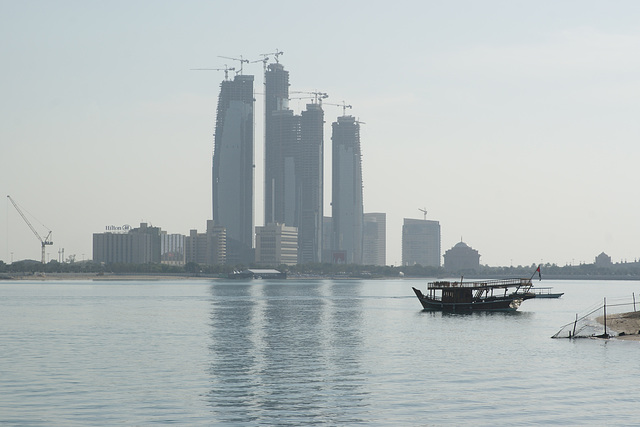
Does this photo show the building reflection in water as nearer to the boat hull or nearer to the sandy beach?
the sandy beach

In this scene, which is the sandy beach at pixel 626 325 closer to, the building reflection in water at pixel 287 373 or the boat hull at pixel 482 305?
the building reflection in water at pixel 287 373

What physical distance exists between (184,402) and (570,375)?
30.3 meters

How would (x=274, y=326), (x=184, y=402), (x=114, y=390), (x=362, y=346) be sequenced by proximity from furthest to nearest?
1. (x=274, y=326)
2. (x=362, y=346)
3. (x=114, y=390)
4. (x=184, y=402)

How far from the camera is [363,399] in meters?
54.8

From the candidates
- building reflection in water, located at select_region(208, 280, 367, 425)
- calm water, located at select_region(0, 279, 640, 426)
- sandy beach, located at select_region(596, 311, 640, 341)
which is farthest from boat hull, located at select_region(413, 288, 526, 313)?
calm water, located at select_region(0, 279, 640, 426)

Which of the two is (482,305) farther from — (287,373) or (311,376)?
(311,376)

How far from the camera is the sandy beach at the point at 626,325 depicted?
92.3 meters

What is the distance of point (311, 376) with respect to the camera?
6550cm

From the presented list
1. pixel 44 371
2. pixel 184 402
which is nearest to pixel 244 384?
pixel 184 402

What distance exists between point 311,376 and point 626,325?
55.4 m

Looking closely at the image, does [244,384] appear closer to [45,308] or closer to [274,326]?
[274,326]

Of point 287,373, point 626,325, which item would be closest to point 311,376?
point 287,373

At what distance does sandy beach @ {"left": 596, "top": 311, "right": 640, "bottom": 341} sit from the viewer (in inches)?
3634

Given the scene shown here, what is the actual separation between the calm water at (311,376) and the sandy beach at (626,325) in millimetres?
5477
